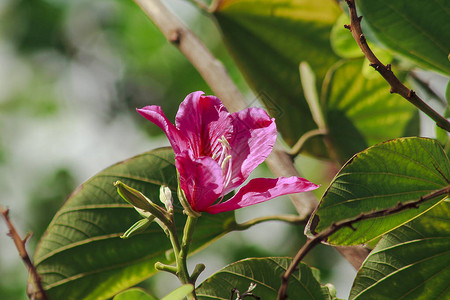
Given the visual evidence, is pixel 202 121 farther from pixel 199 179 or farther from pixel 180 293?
pixel 180 293

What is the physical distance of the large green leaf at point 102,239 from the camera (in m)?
0.67

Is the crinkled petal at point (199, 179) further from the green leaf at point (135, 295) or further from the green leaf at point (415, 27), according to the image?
the green leaf at point (415, 27)

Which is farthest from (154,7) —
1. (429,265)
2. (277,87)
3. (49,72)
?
(49,72)

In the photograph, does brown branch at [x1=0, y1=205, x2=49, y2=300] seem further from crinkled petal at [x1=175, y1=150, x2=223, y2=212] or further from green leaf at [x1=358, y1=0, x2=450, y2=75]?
green leaf at [x1=358, y1=0, x2=450, y2=75]

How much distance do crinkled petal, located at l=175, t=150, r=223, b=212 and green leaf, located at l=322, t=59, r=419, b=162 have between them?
0.48 m

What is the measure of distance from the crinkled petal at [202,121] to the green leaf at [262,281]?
0.13m

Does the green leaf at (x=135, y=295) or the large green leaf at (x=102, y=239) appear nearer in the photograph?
the green leaf at (x=135, y=295)

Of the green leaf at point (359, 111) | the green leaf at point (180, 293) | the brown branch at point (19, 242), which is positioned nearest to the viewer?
the green leaf at point (180, 293)

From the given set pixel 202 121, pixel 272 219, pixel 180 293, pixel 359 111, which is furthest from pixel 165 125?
pixel 359 111

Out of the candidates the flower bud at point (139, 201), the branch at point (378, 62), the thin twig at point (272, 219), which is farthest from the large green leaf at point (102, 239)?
the branch at point (378, 62)

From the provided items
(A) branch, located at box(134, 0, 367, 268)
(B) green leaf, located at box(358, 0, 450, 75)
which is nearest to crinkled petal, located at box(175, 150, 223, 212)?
(A) branch, located at box(134, 0, 367, 268)

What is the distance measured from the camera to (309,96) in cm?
95

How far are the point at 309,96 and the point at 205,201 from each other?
0.50 meters

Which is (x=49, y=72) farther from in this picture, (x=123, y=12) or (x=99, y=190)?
(x=99, y=190)
